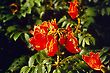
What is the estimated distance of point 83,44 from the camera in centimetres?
338

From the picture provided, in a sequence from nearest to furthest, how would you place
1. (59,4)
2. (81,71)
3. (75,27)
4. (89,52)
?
(81,71), (89,52), (75,27), (59,4)

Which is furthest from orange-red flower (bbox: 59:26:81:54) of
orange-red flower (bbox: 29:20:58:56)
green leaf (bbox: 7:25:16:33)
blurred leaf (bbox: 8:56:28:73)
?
green leaf (bbox: 7:25:16:33)

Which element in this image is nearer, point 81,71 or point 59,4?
point 81,71

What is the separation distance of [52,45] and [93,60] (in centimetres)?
40

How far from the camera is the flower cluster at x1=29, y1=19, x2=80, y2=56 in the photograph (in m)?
3.05

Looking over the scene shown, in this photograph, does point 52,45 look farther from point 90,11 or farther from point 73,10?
point 90,11

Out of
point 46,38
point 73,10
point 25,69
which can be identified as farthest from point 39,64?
point 73,10

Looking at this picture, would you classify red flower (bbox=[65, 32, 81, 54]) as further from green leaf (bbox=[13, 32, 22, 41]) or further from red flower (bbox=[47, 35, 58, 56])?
green leaf (bbox=[13, 32, 22, 41])

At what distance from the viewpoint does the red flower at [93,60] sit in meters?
3.07

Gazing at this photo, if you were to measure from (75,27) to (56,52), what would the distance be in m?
0.59

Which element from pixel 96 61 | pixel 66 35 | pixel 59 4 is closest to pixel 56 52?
pixel 66 35

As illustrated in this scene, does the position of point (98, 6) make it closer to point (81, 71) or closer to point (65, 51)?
point (65, 51)

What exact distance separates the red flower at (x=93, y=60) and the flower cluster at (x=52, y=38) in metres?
0.22

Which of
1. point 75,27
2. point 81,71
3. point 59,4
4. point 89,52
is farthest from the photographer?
point 59,4
